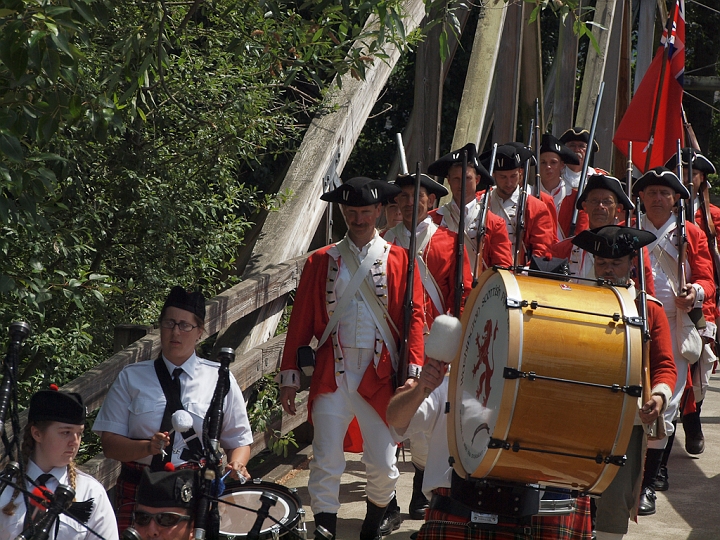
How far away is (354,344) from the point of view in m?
5.20

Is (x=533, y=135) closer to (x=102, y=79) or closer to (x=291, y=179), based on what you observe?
(x=291, y=179)

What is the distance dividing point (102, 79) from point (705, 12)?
16.8 meters

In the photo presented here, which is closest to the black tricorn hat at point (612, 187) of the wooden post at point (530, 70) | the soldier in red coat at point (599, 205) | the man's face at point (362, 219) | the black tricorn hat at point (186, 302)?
the soldier in red coat at point (599, 205)

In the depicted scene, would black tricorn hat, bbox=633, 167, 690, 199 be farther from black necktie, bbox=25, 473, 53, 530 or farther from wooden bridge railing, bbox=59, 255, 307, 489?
black necktie, bbox=25, 473, 53, 530

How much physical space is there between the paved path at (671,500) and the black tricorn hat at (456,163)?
179 cm

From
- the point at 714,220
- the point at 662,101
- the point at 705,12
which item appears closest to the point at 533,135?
the point at 662,101

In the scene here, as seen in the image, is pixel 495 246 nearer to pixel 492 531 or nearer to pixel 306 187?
pixel 306 187

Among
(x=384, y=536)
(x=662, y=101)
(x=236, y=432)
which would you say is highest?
(x=662, y=101)

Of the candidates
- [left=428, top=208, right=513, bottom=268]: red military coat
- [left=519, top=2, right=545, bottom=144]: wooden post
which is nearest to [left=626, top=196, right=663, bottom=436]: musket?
[left=428, top=208, right=513, bottom=268]: red military coat

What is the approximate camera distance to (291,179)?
6.08 meters

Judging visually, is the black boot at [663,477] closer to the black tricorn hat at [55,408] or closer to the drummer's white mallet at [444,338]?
the drummer's white mallet at [444,338]

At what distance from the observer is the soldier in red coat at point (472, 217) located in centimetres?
618

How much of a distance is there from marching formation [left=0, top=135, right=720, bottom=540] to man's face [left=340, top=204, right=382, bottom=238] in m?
0.01

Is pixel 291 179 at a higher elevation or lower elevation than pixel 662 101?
lower
